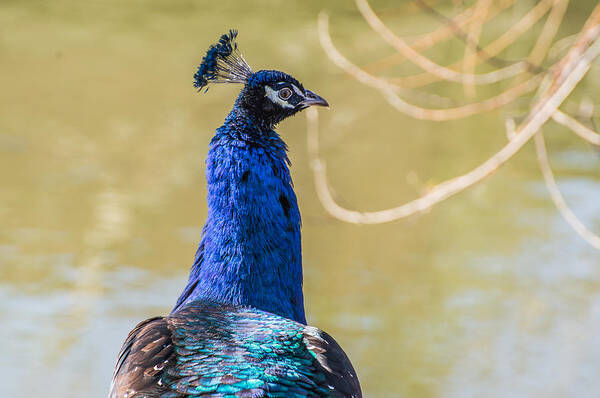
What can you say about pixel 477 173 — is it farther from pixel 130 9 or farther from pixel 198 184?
pixel 130 9

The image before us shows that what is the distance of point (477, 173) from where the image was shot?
2.26 m

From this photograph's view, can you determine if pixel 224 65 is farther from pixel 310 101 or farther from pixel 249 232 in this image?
pixel 249 232

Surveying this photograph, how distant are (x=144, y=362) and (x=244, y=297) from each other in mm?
458

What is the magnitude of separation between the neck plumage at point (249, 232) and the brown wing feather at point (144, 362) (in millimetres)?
271

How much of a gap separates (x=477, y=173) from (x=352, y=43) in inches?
403

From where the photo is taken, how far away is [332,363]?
2.41m

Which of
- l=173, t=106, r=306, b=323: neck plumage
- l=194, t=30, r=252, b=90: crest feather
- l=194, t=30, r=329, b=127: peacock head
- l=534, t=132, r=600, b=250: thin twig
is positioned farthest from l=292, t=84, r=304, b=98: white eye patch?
l=534, t=132, r=600, b=250: thin twig

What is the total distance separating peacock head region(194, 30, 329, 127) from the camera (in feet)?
9.99

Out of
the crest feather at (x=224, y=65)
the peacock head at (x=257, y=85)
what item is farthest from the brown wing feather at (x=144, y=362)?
the crest feather at (x=224, y=65)

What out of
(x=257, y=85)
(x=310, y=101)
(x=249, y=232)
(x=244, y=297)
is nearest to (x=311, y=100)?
(x=310, y=101)

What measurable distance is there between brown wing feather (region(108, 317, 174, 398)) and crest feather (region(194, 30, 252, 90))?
0.98 metres

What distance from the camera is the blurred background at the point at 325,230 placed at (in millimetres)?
5590

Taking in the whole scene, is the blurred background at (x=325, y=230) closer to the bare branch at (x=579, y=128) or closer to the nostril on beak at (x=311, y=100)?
the nostril on beak at (x=311, y=100)

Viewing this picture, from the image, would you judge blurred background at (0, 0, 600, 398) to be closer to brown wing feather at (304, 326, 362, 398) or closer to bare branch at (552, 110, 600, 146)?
bare branch at (552, 110, 600, 146)
